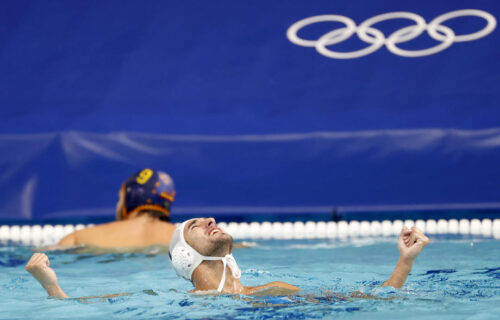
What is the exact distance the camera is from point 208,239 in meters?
2.74

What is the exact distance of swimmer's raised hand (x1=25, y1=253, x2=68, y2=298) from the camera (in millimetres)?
2551

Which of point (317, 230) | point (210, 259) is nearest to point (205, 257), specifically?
point (210, 259)

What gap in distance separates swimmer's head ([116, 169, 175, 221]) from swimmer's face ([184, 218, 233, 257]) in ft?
5.84

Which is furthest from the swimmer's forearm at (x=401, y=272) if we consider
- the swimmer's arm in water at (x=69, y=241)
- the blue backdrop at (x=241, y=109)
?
the blue backdrop at (x=241, y=109)

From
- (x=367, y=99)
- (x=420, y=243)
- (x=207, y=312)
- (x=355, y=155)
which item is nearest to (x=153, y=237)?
(x=207, y=312)

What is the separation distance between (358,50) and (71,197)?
3.11 metres

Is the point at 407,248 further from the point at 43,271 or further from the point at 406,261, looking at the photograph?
the point at 43,271

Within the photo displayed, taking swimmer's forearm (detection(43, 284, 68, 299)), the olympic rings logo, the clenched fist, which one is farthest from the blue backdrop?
the clenched fist

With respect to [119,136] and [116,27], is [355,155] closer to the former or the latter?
[119,136]

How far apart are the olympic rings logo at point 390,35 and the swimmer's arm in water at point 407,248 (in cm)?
481

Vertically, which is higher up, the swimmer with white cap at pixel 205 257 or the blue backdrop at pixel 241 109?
the blue backdrop at pixel 241 109

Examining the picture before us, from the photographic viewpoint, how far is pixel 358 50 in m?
7.41

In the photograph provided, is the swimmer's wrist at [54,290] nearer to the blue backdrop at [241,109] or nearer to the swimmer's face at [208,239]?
the swimmer's face at [208,239]

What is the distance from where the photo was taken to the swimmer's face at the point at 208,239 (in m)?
2.72
